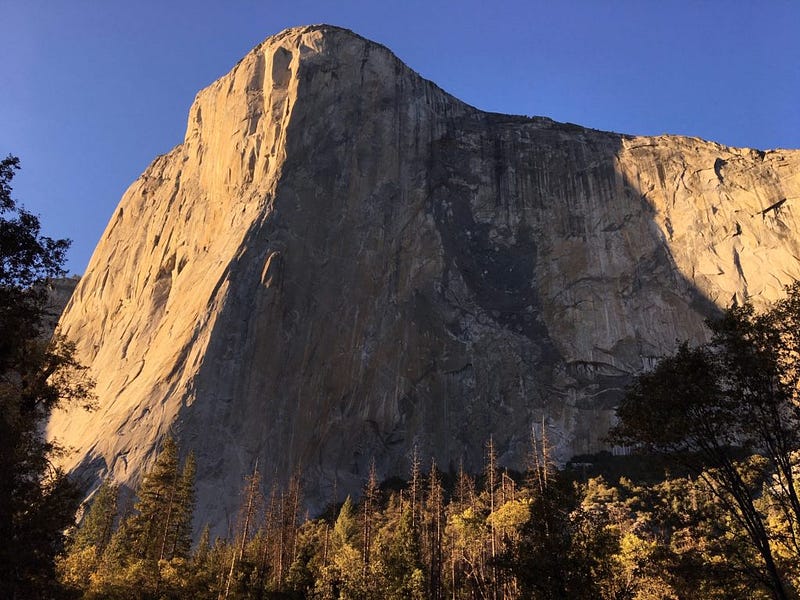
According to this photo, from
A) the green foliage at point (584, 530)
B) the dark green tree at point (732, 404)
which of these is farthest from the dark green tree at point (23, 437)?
the dark green tree at point (732, 404)

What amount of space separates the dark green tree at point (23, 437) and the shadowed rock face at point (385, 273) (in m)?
44.1

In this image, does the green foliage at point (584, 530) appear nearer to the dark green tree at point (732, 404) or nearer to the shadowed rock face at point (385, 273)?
the dark green tree at point (732, 404)

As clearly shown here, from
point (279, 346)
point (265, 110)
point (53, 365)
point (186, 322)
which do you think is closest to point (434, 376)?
point (279, 346)

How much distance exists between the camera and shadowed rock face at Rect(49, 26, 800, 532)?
70.2 metres

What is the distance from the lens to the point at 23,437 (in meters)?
17.0

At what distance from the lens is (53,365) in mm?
19594

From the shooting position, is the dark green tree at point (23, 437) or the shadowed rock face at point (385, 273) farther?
the shadowed rock face at point (385, 273)

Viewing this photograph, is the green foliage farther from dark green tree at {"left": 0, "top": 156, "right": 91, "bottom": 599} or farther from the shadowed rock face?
the shadowed rock face

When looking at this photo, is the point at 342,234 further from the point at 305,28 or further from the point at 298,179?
the point at 305,28

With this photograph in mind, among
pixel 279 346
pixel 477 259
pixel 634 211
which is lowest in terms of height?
pixel 279 346

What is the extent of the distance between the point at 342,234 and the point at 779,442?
238 ft

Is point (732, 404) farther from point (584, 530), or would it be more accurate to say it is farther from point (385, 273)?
point (385, 273)

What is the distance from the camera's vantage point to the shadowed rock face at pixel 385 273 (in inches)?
2763

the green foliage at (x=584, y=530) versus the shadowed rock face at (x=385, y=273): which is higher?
the shadowed rock face at (x=385, y=273)
